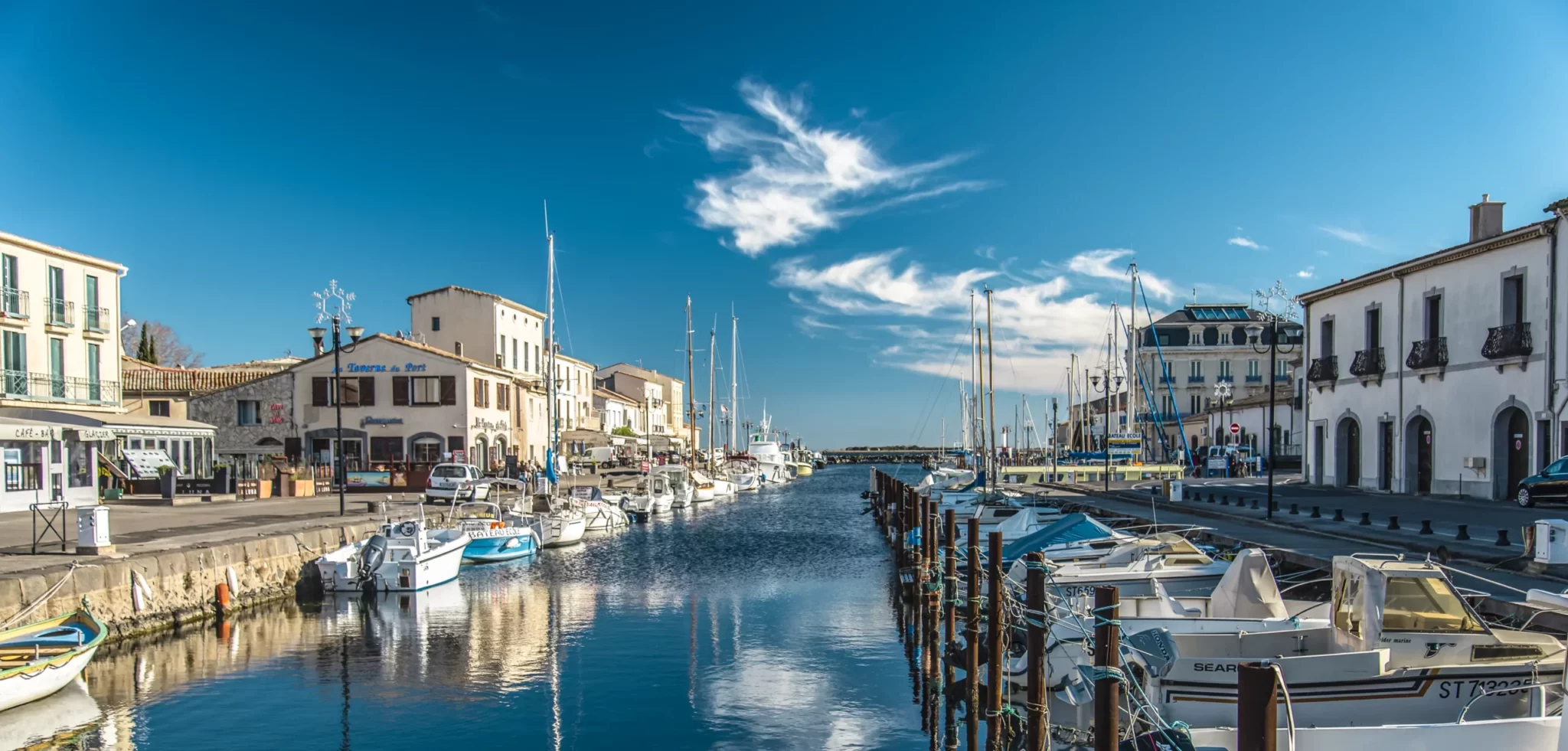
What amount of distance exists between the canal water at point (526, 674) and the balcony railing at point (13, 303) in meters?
19.5

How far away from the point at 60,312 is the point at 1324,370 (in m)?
52.0

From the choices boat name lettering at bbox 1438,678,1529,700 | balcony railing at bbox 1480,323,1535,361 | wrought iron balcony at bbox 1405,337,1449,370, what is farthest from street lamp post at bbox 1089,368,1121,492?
boat name lettering at bbox 1438,678,1529,700

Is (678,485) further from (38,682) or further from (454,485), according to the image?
(38,682)

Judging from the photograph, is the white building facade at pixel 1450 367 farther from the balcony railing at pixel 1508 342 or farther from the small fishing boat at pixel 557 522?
the small fishing boat at pixel 557 522

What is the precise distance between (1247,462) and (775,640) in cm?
5295

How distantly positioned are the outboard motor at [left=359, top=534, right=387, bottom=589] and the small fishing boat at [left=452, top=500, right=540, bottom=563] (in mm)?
3518

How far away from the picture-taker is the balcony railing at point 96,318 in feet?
129

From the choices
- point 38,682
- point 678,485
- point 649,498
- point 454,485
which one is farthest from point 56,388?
point 678,485

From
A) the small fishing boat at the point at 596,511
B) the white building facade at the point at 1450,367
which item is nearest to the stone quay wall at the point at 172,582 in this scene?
the small fishing boat at the point at 596,511

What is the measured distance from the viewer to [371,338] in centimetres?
5494

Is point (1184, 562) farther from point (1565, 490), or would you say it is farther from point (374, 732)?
point (1565, 490)

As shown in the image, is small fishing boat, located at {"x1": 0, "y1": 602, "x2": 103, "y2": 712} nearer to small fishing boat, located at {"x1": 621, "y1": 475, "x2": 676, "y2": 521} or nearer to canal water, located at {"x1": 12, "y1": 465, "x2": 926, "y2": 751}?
canal water, located at {"x1": 12, "y1": 465, "x2": 926, "y2": 751}

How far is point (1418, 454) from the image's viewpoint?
40062 millimetres

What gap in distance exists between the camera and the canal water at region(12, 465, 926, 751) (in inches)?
567
